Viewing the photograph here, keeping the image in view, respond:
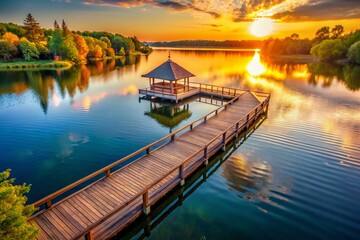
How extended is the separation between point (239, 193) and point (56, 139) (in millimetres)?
14584

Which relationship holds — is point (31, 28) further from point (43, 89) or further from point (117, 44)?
point (43, 89)

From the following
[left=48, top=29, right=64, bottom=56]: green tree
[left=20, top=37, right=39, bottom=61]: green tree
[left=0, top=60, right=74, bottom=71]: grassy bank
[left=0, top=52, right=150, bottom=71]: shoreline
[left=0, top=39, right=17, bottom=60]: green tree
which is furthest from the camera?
[left=48, top=29, right=64, bottom=56]: green tree

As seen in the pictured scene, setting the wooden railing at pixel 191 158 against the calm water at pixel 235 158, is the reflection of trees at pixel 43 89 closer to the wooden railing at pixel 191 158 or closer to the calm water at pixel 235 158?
the calm water at pixel 235 158

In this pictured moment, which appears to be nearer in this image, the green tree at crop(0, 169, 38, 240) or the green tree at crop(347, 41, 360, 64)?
the green tree at crop(0, 169, 38, 240)

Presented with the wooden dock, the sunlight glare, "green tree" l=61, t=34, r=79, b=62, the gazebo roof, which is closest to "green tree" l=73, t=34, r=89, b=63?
"green tree" l=61, t=34, r=79, b=62

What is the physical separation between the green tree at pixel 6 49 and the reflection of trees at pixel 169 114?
67970 millimetres

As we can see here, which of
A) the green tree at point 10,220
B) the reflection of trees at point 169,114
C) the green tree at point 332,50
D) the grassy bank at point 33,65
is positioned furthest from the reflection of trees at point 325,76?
the grassy bank at point 33,65

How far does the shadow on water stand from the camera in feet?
28.0

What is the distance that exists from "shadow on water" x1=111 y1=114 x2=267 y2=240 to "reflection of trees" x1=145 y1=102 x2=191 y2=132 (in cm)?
694

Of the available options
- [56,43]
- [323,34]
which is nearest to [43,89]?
[56,43]

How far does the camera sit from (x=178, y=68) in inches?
1188

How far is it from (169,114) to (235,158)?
11.3 m

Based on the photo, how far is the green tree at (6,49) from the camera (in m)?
65.9

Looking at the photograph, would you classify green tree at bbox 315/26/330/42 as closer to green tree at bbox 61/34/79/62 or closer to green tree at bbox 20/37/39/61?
green tree at bbox 61/34/79/62
